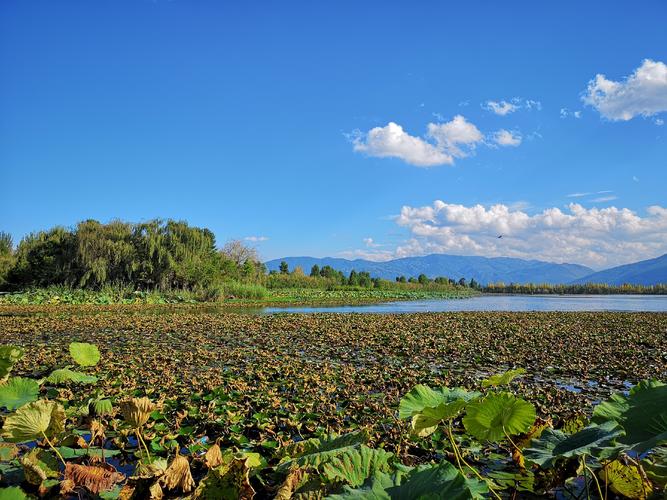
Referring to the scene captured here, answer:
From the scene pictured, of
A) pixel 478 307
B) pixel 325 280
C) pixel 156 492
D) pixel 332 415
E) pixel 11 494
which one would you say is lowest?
pixel 478 307

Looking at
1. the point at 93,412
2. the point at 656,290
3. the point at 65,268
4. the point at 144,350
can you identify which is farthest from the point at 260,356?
the point at 656,290

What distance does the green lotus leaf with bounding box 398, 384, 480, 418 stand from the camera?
7.34ft

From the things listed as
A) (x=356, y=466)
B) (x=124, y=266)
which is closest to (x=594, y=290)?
(x=124, y=266)

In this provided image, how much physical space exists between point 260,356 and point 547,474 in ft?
20.2

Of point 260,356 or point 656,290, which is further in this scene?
point 656,290

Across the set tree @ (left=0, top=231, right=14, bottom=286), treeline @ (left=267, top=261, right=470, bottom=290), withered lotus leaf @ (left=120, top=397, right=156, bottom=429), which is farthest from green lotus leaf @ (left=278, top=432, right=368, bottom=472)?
treeline @ (left=267, top=261, right=470, bottom=290)

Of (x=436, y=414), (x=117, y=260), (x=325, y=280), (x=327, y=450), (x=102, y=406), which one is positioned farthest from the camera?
(x=325, y=280)

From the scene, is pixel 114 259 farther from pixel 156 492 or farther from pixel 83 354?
pixel 156 492

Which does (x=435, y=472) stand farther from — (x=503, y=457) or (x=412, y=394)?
(x=503, y=457)

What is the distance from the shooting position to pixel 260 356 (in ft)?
26.0

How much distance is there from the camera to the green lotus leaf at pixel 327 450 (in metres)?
2.00

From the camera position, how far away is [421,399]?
235cm

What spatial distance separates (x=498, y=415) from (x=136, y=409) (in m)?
1.95

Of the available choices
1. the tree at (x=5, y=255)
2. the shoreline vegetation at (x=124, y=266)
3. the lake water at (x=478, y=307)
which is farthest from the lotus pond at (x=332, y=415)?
the tree at (x=5, y=255)
